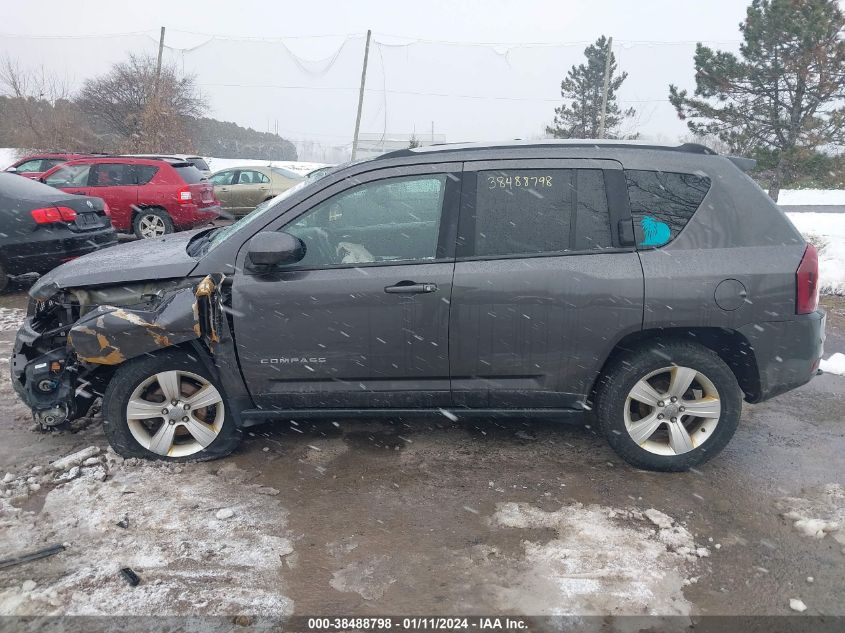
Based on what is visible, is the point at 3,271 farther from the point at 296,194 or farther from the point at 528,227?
the point at 528,227

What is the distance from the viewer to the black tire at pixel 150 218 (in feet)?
36.2

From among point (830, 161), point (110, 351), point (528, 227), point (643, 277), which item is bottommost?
point (110, 351)

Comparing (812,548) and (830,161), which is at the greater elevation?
(830,161)

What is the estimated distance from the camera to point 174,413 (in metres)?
3.62

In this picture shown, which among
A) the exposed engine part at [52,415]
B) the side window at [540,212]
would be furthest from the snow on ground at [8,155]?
the side window at [540,212]

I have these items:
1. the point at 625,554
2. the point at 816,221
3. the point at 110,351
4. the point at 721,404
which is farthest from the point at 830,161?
the point at 110,351

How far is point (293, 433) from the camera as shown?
4117mm

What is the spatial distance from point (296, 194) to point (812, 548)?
3.20m

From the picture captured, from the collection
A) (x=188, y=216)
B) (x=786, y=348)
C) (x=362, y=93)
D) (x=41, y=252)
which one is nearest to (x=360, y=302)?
(x=786, y=348)

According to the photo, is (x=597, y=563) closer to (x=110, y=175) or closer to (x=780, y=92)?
(x=110, y=175)

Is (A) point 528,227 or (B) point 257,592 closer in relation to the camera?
(B) point 257,592

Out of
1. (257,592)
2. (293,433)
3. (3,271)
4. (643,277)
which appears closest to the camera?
(257,592)

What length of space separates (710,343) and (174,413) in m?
3.09

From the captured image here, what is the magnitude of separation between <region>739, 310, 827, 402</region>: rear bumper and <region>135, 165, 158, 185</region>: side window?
10.5 metres
